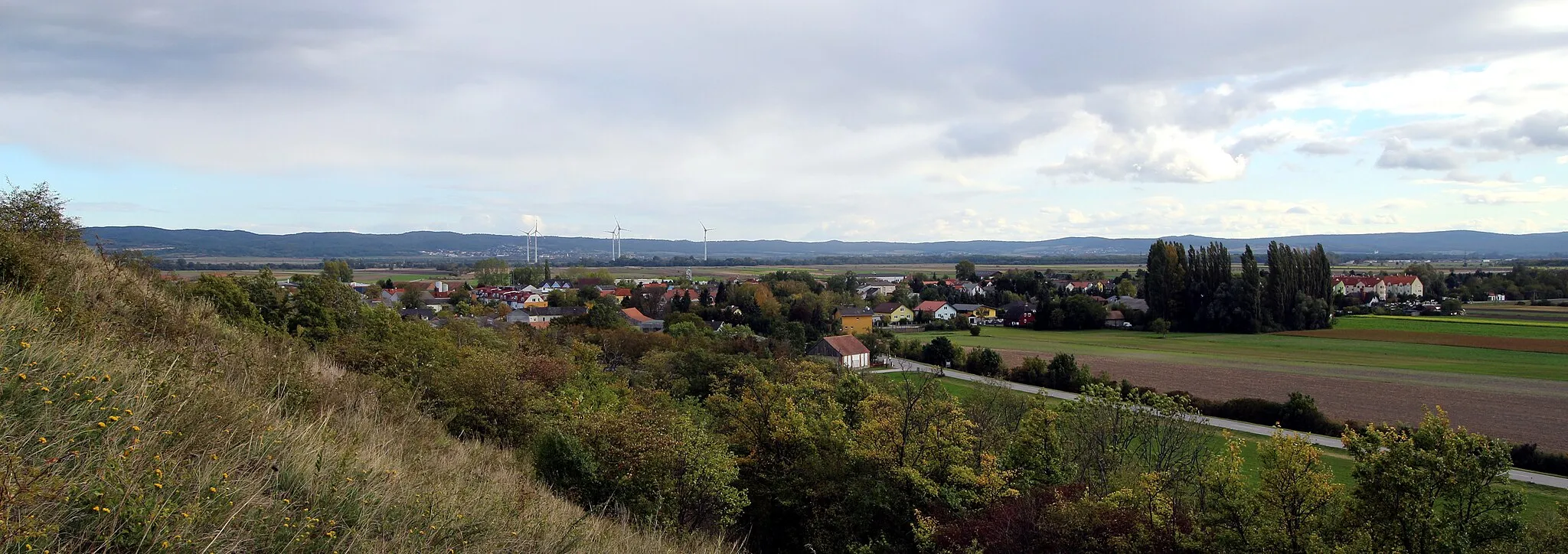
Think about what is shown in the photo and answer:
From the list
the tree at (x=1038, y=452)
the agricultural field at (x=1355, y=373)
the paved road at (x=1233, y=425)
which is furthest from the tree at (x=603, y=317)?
the tree at (x=1038, y=452)

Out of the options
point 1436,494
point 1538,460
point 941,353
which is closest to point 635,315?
point 941,353

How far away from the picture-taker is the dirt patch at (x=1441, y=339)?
180 ft

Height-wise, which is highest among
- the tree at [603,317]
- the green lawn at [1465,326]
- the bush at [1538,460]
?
the tree at [603,317]

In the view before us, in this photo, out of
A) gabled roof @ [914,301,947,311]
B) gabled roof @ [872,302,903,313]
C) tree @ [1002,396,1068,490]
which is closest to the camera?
tree @ [1002,396,1068,490]

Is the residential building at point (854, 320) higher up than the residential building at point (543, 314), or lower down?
lower down

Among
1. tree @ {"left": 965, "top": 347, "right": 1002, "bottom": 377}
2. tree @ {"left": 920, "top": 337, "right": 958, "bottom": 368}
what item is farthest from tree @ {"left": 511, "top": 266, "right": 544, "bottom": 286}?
tree @ {"left": 965, "top": 347, "right": 1002, "bottom": 377}

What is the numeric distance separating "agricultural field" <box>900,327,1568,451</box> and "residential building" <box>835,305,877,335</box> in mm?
10936

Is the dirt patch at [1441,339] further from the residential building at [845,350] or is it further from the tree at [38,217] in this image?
the tree at [38,217]

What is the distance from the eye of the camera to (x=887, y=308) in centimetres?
9669

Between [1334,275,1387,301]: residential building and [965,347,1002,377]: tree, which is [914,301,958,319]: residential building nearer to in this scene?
[965,347,1002,377]: tree

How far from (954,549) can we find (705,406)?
15.8 m

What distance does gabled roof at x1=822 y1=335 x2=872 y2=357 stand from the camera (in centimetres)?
5816

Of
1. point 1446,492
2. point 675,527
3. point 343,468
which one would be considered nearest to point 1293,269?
point 1446,492

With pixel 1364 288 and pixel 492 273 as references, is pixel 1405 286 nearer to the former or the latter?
pixel 1364 288
